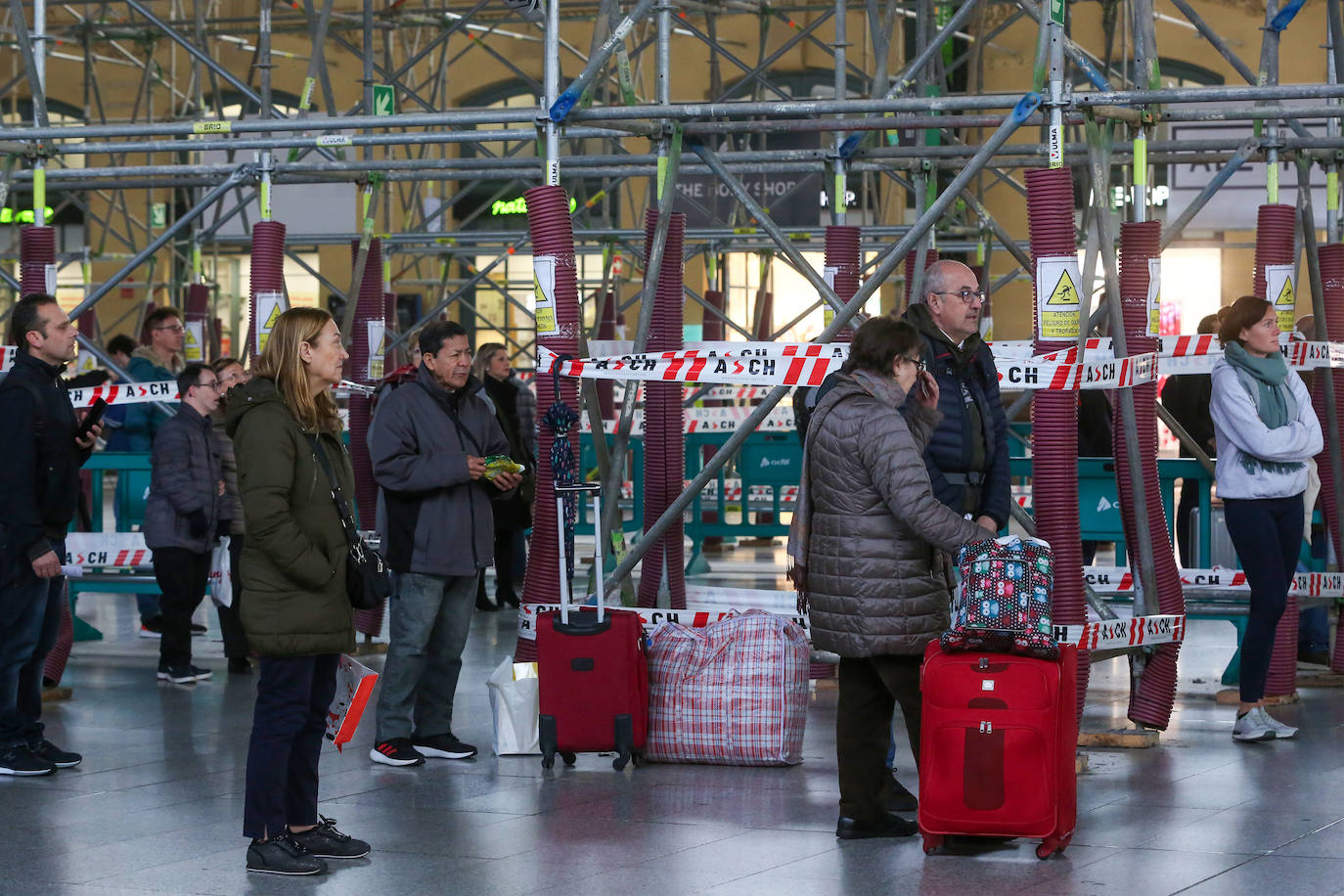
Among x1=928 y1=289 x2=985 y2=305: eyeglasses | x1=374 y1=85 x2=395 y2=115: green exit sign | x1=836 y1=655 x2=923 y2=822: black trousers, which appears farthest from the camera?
x1=374 y1=85 x2=395 y2=115: green exit sign

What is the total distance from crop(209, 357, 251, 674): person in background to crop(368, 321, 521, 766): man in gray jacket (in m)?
2.54

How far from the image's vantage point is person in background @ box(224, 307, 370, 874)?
19.7ft

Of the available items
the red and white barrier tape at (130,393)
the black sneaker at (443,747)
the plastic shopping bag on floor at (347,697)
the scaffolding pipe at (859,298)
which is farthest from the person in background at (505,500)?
the plastic shopping bag on floor at (347,697)

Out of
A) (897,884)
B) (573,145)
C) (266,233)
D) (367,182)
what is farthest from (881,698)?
(573,145)

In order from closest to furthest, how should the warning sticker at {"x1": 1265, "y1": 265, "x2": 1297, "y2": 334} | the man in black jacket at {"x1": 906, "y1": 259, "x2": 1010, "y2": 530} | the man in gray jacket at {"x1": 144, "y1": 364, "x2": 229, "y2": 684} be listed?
1. the man in black jacket at {"x1": 906, "y1": 259, "x2": 1010, "y2": 530}
2. the warning sticker at {"x1": 1265, "y1": 265, "x2": 1297, "y2": 334}
3. the man in gray jacket at {"x1": 144, "y1": 364, "x2": 229, "y2": 684}

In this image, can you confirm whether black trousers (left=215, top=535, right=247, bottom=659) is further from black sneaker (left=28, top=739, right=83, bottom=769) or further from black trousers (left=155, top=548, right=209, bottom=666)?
black sneaker (left=28, top=739, right=83, bottom=769)

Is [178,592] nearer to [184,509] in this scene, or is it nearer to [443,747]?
[184,509]

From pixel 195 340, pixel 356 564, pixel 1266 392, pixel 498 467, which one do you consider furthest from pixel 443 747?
pixel 195 340

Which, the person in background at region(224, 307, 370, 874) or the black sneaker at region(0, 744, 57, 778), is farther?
the black sneaker at region(0, 744, 57, 778)

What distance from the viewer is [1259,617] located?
8.42 meters

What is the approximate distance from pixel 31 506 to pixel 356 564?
2.26m

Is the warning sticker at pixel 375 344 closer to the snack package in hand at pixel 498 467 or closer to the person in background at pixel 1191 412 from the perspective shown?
the snack package in hand at pixel 498 467

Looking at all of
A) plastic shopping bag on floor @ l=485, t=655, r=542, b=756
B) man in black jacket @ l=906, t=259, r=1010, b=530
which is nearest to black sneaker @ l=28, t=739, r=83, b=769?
plastic shopping bag on floor @ l=485, t=655, r=542, b=756

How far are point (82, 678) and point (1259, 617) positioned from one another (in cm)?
639
